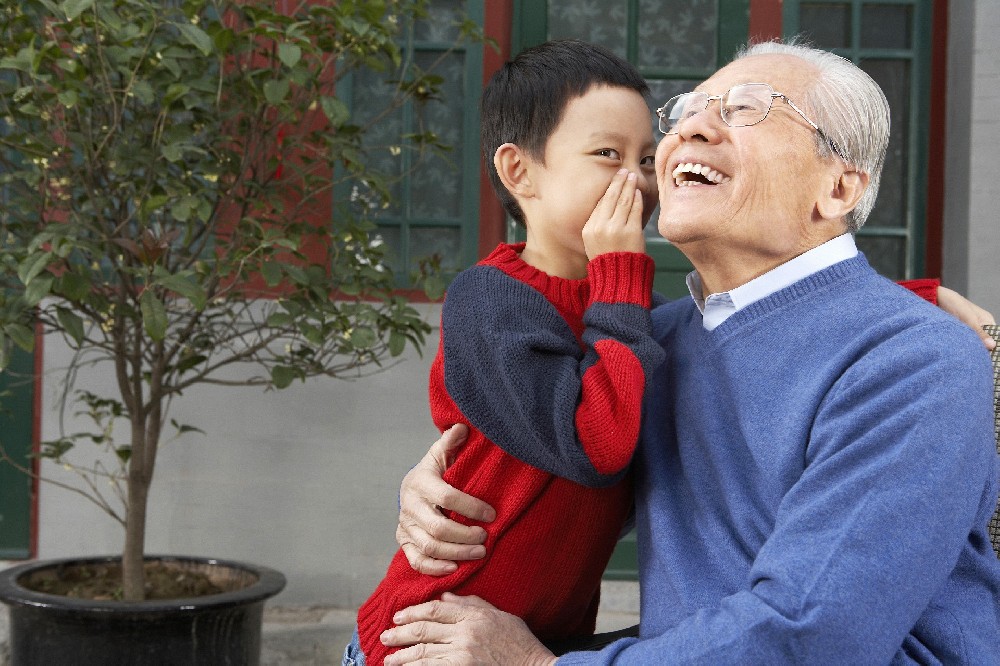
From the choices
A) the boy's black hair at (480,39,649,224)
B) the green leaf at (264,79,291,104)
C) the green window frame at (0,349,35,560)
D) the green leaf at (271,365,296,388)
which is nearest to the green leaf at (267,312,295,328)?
the green leaf at (271,365,296,388)

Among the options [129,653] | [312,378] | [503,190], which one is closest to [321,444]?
[312,378]

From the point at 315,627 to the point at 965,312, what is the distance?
2903 mm

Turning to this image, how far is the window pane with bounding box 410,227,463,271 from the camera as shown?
4.09 m

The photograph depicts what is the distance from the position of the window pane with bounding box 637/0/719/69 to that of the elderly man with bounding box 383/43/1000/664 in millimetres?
2734

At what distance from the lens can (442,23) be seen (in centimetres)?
404

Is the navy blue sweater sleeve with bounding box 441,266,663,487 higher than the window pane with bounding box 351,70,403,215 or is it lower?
lower

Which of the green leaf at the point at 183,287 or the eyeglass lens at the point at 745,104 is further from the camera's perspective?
the green leaf at the point at 183,287

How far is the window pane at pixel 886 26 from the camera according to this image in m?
4.14

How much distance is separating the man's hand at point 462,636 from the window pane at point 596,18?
3073 millimetres

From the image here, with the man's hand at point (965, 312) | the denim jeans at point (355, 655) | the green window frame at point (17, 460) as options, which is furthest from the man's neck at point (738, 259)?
the green window frame at point (17, 460)

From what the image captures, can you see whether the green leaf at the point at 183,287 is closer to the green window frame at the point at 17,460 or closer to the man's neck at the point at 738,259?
the man's neck at the point at 738,259

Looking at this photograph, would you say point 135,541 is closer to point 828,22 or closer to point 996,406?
point 996,406

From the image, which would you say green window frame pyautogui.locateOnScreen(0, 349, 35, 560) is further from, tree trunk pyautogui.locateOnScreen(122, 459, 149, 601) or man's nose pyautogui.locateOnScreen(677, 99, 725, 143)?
man's nose pyautogui.locateOnScreen(677, 99, 725, 143)

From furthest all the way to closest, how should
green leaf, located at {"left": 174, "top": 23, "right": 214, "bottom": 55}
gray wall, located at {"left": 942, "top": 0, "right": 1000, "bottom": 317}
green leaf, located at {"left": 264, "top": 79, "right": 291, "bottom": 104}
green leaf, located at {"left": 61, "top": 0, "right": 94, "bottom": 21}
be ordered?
gray wall, located at {"left": 942, "top": 0, "right": 1000, "bottom": 317} → green leaf, located at {"left": 264, "top": 79, "right": 291, "bottom": 104} → green leaf, located at {"left": 174, "top": 23, "right": 214, "bottom": 55} → green leaf, located at {"left": 61, "top": 0, "right": 94, "bottom": 21}
